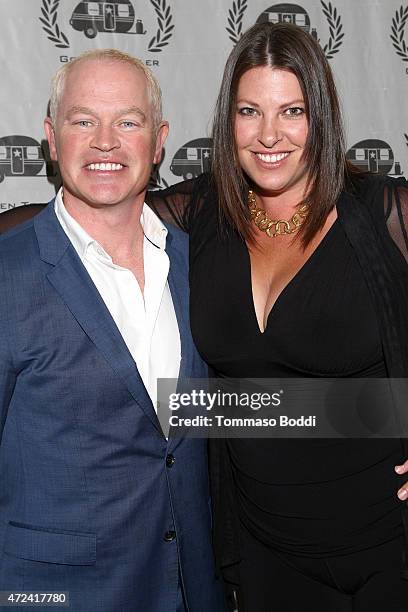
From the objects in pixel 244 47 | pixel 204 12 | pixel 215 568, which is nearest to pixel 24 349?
pixel 215 568

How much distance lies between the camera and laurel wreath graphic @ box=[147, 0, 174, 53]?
2334 mm

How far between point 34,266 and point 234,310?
506mm

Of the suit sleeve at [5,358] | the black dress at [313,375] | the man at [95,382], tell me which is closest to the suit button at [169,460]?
the man at [95,382]

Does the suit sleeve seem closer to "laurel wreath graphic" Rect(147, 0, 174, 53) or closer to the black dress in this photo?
the black dress

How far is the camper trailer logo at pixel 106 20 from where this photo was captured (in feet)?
7.36

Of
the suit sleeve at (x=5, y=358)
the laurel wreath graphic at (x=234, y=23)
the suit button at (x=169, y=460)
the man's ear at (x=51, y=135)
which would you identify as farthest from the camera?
the laurel wreath graphic at (x=234, y=23)

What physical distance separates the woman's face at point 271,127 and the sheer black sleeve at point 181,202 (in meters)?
0.24

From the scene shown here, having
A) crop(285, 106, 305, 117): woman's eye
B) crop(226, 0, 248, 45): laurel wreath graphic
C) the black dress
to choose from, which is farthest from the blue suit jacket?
crop(226, 0, 248, 45): laurel wreath graphic

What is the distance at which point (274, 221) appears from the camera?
77.6 inches

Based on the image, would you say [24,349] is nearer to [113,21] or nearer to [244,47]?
[244,47]

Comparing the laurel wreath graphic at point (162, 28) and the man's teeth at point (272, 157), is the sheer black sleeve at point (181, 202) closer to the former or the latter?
the man's teeth at point (272, 157)

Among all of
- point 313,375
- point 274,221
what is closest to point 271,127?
point 274,221

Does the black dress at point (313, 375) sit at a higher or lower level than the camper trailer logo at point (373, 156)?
lower

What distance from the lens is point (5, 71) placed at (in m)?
2.23
